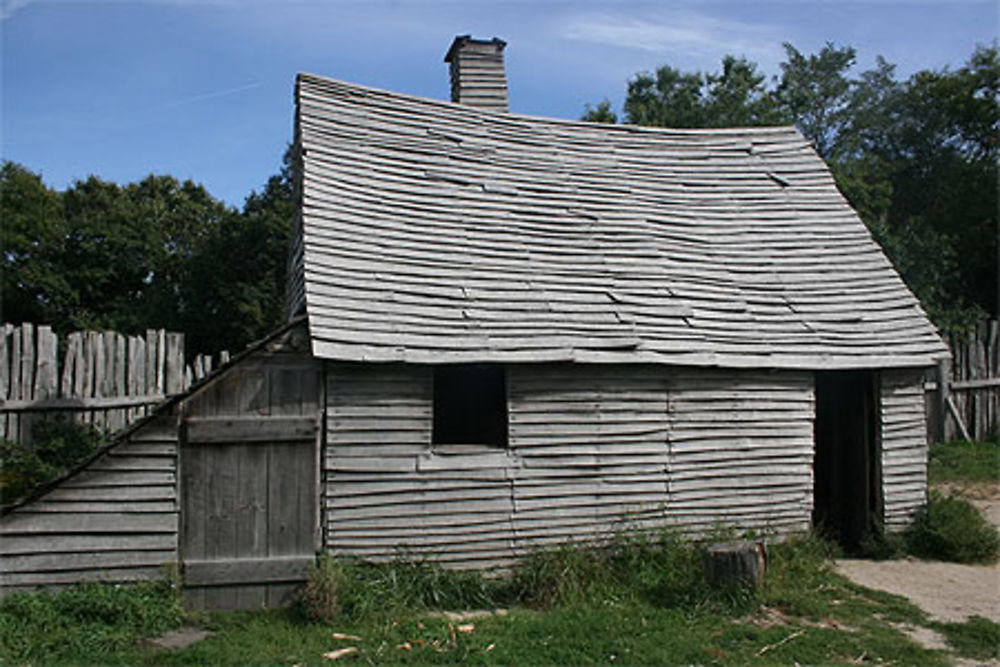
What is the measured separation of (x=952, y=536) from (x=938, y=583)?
115 centimetres

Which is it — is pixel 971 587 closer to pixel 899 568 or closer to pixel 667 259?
pixel 899 568

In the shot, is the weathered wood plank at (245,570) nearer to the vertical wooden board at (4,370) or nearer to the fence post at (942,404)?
the vertical wooden board at (4,370)

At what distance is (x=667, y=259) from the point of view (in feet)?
34.9

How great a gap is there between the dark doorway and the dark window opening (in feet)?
15.8

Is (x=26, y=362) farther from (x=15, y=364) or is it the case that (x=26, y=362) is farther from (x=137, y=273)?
(x=137, y=273)

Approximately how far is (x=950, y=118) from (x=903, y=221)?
4.24 m

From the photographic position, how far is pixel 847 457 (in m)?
11.1

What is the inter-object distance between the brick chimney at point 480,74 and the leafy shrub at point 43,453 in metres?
7.82

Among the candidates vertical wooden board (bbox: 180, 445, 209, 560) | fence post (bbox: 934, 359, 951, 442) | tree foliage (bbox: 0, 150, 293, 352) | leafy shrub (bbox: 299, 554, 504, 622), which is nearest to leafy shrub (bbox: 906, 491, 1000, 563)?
leafy shrub (bbox: 299, 554, 504, 622)

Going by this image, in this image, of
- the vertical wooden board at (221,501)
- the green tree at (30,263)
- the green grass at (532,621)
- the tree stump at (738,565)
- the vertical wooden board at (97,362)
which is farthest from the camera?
the green tree at (30,263)

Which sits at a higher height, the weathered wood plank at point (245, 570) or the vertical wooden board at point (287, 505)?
the vertical wooden board at point (287, 505)

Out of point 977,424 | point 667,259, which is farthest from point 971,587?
point 977,424

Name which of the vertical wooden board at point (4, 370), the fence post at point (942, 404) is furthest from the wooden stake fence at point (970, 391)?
the vertical wooden board at point (4, 370)

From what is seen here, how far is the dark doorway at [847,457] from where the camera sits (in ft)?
33.9
